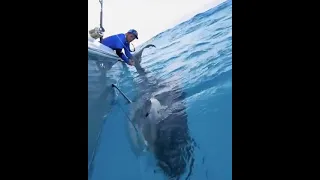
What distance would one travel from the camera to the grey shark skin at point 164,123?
143 cm

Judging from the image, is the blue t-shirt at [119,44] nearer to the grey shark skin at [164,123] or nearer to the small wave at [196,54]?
the grey shark skin at [164,123]

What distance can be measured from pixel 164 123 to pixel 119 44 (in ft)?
1.67

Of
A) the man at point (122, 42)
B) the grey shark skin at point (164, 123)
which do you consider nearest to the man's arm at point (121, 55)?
the man at point (122, 42)

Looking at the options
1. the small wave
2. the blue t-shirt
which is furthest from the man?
the small wave

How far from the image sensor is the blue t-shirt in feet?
4.81

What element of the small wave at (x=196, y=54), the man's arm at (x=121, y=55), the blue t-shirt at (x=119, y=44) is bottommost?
the small wave at (x=196, y=54)

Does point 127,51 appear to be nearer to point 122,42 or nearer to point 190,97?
point 122,42

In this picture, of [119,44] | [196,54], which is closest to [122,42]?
[119,44]

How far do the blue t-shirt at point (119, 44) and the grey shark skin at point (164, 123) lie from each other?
116mm

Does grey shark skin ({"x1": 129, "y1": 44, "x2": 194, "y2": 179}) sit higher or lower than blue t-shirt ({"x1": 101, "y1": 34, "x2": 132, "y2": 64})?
lower

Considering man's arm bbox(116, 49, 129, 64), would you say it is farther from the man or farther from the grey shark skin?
the grey shark skin

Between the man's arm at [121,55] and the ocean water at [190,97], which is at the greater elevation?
the man's arm at [121,55]

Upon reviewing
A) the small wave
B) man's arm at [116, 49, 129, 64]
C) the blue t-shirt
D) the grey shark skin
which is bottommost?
the grey shark skin
